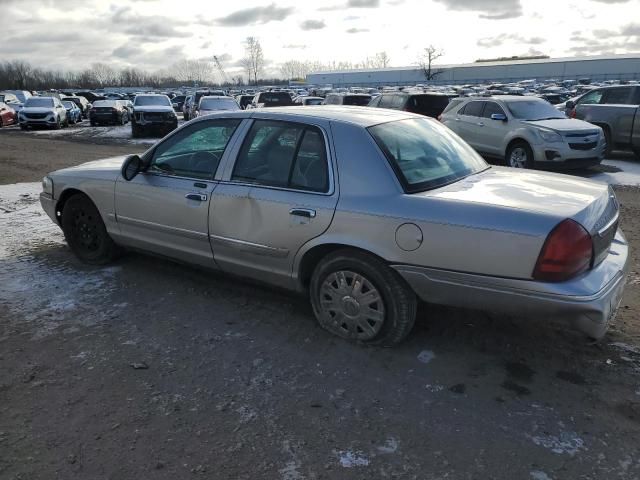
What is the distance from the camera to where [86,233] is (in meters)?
5.39

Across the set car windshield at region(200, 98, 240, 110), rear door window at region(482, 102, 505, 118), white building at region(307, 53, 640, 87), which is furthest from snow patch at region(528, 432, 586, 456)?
white building at region(307, 53, 640, 87)

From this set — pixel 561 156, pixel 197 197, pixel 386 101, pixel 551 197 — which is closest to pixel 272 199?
pixel 197 197

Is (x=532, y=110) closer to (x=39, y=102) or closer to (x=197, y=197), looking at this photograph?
(x=197, y=197)

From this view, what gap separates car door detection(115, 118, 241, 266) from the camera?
4.32 meters

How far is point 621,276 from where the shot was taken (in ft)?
11.1

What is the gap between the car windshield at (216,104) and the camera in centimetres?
1825

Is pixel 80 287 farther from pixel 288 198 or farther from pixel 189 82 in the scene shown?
pixel 189 82

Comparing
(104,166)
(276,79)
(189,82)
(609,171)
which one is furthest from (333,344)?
(276,79)

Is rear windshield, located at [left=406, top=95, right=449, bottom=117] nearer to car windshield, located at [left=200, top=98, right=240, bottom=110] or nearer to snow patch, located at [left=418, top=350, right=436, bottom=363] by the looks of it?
car windshield, located at [left=200, top=98, right=240, bottom=110]

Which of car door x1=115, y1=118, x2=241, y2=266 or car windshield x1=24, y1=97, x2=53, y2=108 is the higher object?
car windshield x1=24, y1=97, x2=53, y2=108

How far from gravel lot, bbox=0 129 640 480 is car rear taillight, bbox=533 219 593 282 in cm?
36

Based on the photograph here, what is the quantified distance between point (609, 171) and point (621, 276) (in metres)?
9.52

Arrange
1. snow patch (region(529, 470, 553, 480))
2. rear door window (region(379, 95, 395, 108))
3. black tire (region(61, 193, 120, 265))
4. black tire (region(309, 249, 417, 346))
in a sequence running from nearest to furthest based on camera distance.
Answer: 1. snow patch (region(529, 470, 553, 480))
2. black tire (region(309, 249, 417, 346))
3. black tire (region(61, 193, 120, 265))
4. rear door window (region(379, 95, 395, 108))

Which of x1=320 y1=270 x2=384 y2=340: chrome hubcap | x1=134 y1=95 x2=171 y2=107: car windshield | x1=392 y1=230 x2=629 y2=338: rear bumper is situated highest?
x1=134 y1=95 x2=171 y2=107: car windshield
